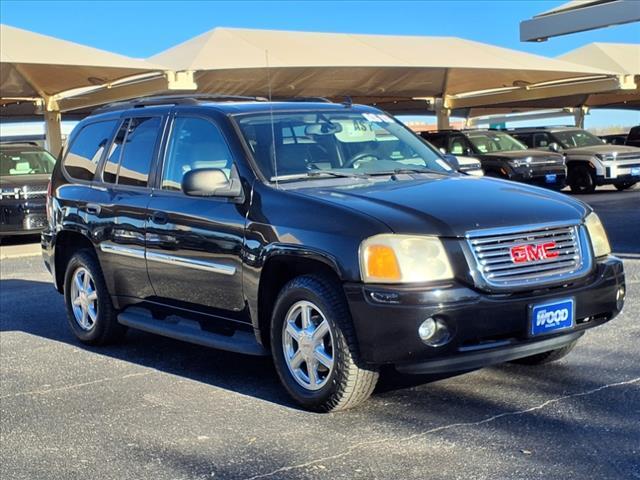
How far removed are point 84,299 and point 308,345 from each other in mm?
2750

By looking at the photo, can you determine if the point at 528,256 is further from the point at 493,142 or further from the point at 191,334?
the point at 493,142

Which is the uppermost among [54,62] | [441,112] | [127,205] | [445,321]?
[54,62]

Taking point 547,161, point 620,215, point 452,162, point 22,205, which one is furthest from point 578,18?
point 22,205

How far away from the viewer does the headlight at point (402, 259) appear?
171 inches

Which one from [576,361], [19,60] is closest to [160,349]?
[576,361]

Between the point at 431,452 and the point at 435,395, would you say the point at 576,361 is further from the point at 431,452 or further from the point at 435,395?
the point at 431,452

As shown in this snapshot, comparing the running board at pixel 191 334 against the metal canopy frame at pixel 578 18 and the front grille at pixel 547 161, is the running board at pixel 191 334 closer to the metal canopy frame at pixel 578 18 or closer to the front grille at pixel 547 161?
the metal canopy frame at pixel 578 18

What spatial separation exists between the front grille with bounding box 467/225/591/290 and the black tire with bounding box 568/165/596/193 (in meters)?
15.6

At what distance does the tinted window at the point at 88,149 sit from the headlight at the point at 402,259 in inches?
123

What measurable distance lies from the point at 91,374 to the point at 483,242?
2971mm

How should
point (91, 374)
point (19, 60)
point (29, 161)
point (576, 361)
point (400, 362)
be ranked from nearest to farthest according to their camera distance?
point (400, 362)
point (576, 361)
point (91, 374)
point (29, 161)
point (19, 60)

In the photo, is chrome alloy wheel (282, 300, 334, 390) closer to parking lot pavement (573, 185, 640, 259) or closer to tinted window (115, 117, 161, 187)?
tinted window (115, 117, 161, 187)

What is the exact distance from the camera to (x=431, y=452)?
410cm

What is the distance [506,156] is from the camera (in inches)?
→ 727
